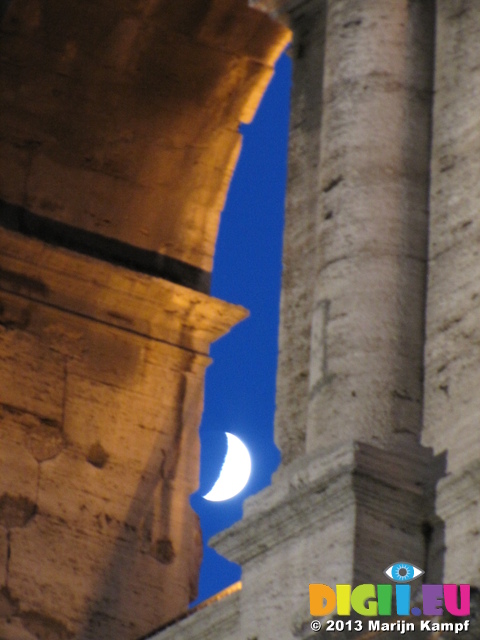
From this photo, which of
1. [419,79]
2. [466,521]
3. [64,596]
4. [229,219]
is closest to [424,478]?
[466,521]

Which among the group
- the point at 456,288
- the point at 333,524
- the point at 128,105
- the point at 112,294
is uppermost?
the point at 128,105

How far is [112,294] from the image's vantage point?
1124 centimetres

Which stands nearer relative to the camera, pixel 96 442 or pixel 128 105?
pixel 96 442

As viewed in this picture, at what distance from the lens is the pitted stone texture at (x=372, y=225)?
7738mm

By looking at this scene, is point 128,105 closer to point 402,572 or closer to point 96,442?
point 96,442

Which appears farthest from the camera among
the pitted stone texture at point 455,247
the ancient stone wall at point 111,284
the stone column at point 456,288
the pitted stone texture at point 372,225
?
the ancient stone wall at point 111,284

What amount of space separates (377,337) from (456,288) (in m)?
0.35

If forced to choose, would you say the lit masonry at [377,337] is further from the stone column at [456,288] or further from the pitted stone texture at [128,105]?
the pitted stone texture at [128,105]

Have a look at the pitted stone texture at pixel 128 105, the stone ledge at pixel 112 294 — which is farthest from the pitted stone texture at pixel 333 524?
the pitted stone texture at pixel 128 105

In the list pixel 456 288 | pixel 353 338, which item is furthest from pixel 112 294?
pixel 456 288

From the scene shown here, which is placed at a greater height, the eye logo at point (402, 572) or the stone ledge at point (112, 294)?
the stone ledge at point (112, 294)

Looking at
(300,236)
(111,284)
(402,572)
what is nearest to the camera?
(402,572)

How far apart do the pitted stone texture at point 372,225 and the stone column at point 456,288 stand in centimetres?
6

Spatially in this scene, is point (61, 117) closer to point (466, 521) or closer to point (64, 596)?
point (64, 596)
